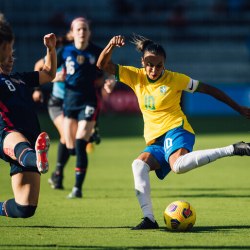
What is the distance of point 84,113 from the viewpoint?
11.2m

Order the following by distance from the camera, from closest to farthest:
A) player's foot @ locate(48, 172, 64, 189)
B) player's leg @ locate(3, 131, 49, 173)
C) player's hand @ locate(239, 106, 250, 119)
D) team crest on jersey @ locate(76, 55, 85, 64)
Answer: player's leg @ locate(3, 131, 49, 173) → player's hand @ locate(239, 106, 250, 119) → team crest on jersey @ locate(76, 55, 85, 64) → player's foot @ locate(48, 172, 64, 189)

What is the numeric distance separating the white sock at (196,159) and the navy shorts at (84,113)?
339 centimetres

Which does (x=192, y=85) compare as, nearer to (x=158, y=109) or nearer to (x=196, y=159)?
(x=158, y=109)

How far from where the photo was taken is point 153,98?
8.38 metres

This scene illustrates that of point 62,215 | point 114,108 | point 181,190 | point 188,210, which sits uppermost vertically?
point 188,210

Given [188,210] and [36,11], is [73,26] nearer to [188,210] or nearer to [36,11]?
[188,210]

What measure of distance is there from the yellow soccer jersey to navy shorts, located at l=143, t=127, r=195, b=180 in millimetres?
66

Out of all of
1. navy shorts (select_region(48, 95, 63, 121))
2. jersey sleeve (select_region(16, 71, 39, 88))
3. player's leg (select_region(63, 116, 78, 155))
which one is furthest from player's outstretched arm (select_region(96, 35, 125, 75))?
navy shorts (select_region(48, 95, 63, 121))

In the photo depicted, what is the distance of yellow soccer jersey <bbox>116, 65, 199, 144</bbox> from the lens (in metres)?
8.35

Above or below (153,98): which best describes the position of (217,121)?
below

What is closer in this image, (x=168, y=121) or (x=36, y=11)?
(x=168, y=121)

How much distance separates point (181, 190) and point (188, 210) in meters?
3.67

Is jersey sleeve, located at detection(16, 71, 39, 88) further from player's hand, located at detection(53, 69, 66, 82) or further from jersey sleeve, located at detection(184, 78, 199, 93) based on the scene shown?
player's hand, located at detection(53, 69, 66, 82)

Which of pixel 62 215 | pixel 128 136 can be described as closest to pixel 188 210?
pixel 62 215
